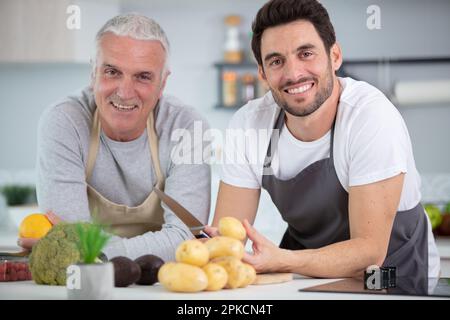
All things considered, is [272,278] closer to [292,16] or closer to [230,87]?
[292,16]

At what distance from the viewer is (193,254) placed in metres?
1.12

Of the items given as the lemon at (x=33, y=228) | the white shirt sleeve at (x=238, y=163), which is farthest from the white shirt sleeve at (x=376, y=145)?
the lemon at (x=33, y=228)

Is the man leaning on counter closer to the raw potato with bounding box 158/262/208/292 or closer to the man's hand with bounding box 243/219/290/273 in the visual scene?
the man's hand with bounding box 243/219/290/273

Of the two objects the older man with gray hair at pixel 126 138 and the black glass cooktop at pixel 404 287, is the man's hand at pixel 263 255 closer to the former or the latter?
the black glass cooktop at pixel 404 287

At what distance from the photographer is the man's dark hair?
1627mm

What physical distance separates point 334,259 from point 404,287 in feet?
0.70

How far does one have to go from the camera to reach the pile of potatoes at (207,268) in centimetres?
112

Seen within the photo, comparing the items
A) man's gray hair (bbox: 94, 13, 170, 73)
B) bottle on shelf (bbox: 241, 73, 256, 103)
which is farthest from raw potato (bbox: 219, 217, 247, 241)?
bottle on shelf (bbox: 241, 73, 256, 103)

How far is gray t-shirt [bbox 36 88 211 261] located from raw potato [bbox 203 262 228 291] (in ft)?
1.96

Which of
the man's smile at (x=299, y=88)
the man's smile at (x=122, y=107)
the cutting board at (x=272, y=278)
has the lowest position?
the cutting board at (x=272, y=278)

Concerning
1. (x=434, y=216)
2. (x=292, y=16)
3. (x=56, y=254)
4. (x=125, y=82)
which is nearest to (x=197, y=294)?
(x=56, y=254)

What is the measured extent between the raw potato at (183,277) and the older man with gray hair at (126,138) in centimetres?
66

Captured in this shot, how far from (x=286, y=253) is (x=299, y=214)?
37 cm
